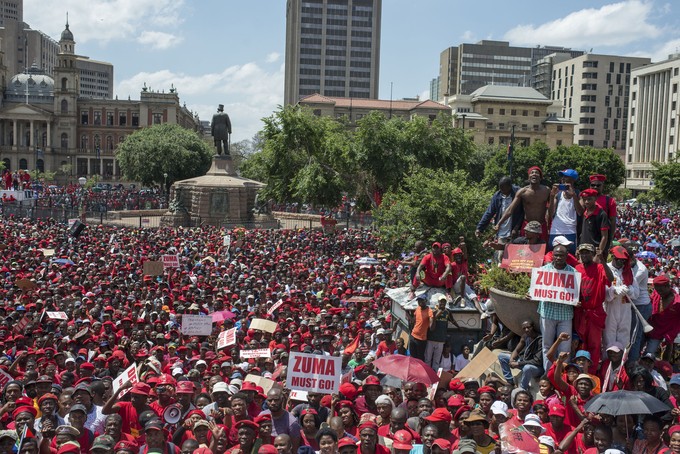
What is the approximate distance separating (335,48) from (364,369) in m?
117

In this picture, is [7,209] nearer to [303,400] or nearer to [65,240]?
[65,240]

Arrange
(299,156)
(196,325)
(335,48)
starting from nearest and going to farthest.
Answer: (196,325) → (299,156) → (335,48)

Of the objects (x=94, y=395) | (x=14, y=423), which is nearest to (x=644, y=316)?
(x=94, y=395)

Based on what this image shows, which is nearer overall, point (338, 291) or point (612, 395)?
point (612, 395)

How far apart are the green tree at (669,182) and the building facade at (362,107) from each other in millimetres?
45957

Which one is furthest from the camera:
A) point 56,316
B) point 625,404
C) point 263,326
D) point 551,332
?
point 56,316

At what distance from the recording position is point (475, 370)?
9102mm

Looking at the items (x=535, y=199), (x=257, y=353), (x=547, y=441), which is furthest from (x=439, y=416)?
(x=257, y=353)

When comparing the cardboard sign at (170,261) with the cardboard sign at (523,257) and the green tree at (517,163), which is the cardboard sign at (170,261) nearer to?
the cardboard sign at (523,257)

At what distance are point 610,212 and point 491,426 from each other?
348cm

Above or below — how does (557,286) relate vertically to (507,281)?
above

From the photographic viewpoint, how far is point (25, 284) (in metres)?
17.2

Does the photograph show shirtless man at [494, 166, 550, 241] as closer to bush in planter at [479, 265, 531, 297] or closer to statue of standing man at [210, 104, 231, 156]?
bush in planter at [479, 265, 531, 297]

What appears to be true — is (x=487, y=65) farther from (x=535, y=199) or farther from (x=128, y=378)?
(x=128, y=378)
